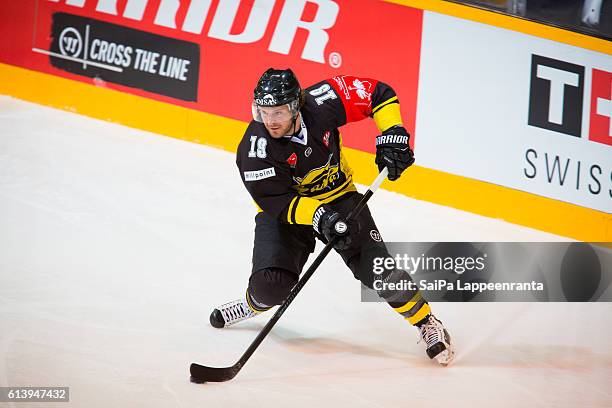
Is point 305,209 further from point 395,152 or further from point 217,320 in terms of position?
point 217,320

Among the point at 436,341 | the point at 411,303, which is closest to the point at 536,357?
the point at 436,341

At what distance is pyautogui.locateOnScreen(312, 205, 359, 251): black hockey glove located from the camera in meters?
3.42

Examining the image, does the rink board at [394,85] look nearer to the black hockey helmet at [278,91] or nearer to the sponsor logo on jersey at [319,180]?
the sponsor logo on jersey at [319,180]

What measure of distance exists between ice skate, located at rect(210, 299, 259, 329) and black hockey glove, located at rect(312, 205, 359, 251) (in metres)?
0.71

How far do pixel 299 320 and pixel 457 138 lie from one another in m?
1.95

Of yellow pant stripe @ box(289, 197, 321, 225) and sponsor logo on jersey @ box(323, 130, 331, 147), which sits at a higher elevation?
sponsor logo on jersey @ box(323, 130, 331, 147)

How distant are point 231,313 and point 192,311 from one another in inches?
10.8

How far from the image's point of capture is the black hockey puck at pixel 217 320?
3992 mm

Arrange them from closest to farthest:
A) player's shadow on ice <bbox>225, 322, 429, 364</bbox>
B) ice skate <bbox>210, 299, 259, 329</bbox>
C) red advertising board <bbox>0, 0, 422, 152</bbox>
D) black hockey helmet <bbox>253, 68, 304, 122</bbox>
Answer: black hockey helmet <bbox>253, 68, 304, 122</bbox> → player's shadow on ice <bbox>225, 322, 429, 364</bbox> → ice skate <bbox>210, 299, 259, 329</bbox> → red advertising board <bbox>0, 0, 422, 152</bbox>

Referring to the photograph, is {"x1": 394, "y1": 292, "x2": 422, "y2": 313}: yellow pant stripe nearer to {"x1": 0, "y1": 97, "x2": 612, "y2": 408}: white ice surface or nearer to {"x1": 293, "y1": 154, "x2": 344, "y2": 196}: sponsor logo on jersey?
{"x1": 0, "y1": 97, "x2": 612, "y2": 408}: white ice surface

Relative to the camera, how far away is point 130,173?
217 inches

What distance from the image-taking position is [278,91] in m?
3.47

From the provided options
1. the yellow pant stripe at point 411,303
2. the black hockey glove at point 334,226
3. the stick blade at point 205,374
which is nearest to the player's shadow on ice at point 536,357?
the yellow pant stripe at point 411,303

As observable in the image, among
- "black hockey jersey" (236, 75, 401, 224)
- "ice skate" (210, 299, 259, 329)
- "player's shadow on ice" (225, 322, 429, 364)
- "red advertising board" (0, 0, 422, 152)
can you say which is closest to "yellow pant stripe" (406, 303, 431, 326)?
"player's shadow on ice" (225, 322, 429, 364)
